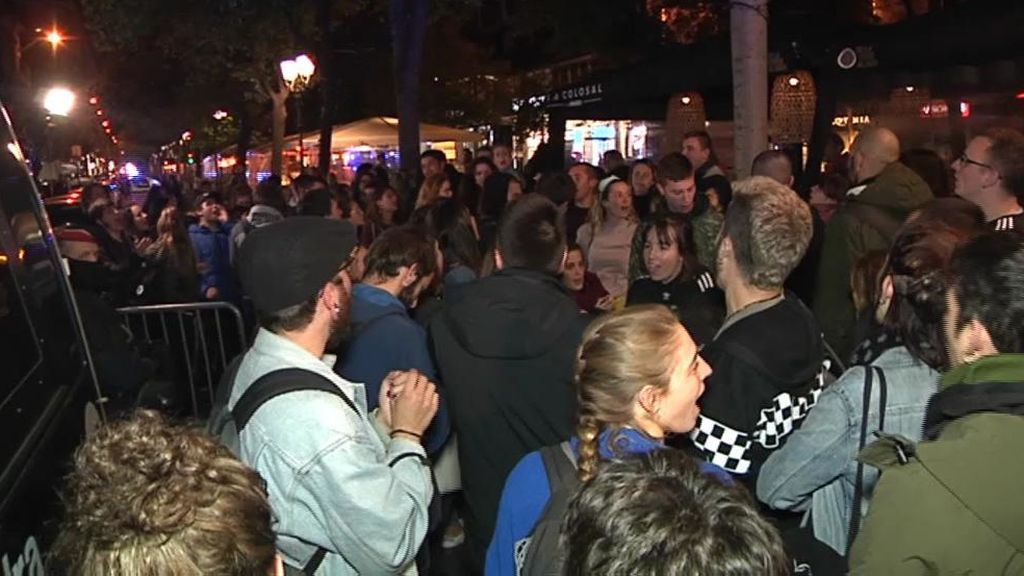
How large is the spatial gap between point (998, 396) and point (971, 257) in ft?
1.29

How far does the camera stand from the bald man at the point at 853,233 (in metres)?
5.41

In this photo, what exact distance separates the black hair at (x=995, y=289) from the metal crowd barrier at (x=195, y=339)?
6375 millimetres

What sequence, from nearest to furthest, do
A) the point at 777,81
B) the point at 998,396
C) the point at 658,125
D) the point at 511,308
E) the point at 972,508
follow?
the point at 972,508 < the point at 998,396 < the point at 511,308 < the point at 777,81 < the point at 658,125

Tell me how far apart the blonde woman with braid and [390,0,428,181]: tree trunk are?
15570 mm

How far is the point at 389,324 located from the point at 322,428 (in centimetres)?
163

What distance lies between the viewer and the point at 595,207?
308 inches

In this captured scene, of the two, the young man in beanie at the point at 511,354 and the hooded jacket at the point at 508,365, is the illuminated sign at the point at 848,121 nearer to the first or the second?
the young man in beanie at the point at 511,354

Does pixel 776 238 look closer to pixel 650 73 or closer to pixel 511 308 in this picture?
pixel 511 308

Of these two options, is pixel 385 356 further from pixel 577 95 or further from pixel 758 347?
pixel 577 95

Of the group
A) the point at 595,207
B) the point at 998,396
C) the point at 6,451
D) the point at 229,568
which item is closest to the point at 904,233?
the point at 998,396

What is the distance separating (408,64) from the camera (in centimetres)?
1875

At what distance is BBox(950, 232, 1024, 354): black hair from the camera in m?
2.22

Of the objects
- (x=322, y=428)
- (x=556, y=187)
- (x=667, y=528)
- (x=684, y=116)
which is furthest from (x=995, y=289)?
(x=684, y=116)

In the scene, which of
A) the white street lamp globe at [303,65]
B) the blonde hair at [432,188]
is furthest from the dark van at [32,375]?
the white street lamp globe at [303,65]
